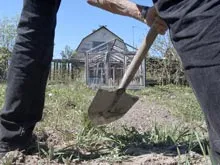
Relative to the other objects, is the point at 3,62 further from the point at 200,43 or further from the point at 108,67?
the point at 200,43

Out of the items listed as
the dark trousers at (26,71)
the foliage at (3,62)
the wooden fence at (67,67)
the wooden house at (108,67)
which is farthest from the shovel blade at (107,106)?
the foliage at (3,62)

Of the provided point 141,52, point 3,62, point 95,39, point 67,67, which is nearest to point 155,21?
point 141,52

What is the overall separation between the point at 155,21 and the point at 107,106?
2.20 ft

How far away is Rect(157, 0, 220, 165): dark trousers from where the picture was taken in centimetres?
84

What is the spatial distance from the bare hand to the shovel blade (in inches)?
21.2

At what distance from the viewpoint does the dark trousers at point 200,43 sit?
84 centimetres

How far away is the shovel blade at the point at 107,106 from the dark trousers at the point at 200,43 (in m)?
1.41

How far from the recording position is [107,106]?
238 cm

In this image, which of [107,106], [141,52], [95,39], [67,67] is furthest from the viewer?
[95,39]

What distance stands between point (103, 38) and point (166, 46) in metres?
24.1

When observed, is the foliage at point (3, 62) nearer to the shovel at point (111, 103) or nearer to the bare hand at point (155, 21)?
the shovel at point (111, 103)

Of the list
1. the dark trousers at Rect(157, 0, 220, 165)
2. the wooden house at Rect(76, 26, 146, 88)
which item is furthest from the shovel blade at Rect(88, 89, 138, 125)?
the wooden house at Rect(76, 26, 146, 88)

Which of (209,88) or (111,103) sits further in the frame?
(111,103)

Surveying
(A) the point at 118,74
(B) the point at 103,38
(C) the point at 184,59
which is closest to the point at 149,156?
(C) the point at 184,59
